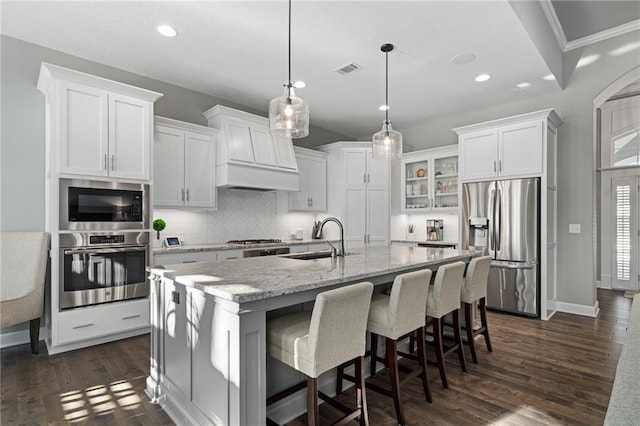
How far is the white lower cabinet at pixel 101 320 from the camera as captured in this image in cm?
311

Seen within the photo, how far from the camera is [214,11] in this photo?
288 cm

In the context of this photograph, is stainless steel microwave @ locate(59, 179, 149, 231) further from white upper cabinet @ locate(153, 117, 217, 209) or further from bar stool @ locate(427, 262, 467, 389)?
bar stool @ locate(427, 262, 467, 389)

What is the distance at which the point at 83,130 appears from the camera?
3.25 metres

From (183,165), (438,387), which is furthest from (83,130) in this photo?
(438,387)

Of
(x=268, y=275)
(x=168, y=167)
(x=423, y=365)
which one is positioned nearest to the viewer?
(x=268, y=275)

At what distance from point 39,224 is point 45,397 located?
186 cm

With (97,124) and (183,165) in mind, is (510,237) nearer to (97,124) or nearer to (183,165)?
(183,165)

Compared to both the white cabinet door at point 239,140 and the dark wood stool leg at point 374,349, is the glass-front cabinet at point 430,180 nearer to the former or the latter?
the white cabinet door at point 239,140

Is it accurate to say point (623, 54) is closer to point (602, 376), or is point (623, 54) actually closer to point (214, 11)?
point (602, 376)

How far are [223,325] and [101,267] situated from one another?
2.33 m

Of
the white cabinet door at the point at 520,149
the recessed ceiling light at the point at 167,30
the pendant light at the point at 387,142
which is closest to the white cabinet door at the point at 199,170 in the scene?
the recessed ceiling light at the point at 167,30

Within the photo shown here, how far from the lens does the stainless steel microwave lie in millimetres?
3160

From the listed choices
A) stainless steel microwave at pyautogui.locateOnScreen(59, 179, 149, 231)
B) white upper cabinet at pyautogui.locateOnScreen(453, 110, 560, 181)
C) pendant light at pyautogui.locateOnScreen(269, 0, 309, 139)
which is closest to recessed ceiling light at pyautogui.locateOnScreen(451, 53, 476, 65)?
white upper cabinet at pyautogui.locateOnScreen(453, 110, 560, 181)

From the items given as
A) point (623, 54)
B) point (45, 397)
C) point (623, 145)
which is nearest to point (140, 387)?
point (45, 397)
